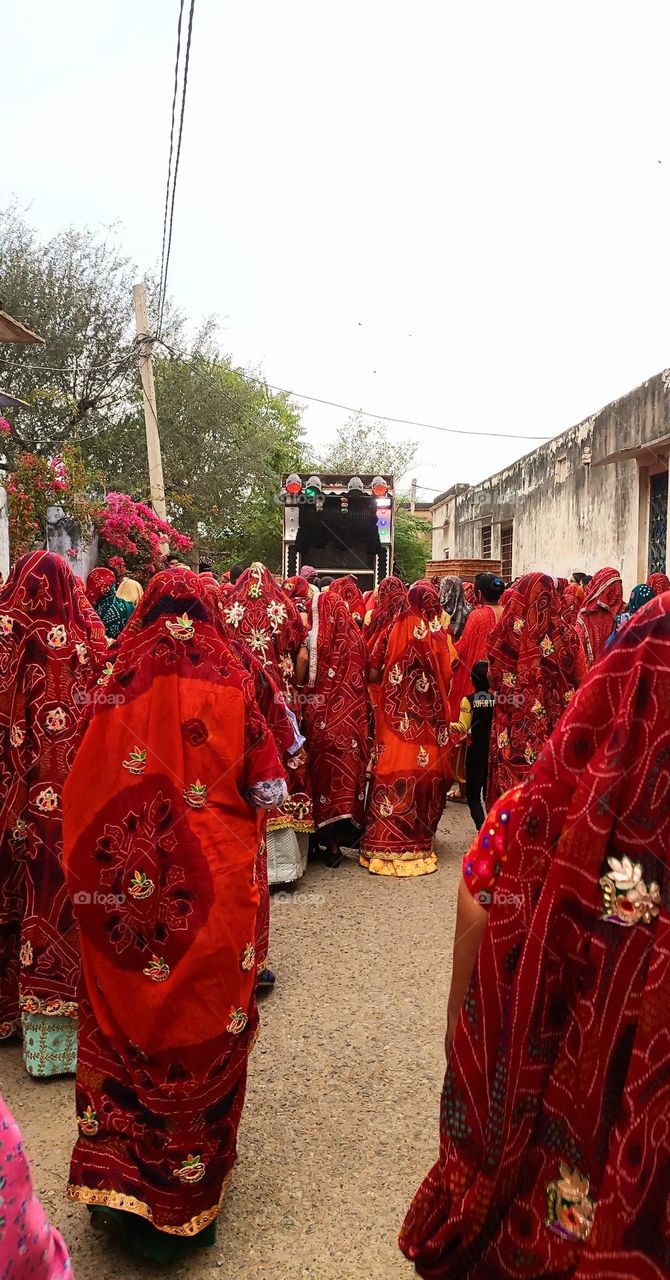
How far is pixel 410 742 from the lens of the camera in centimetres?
594

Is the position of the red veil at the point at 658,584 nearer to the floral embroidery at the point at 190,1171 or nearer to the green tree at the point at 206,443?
the floral embroidery at the point at 190,1171

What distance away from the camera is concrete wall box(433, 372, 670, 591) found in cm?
1134

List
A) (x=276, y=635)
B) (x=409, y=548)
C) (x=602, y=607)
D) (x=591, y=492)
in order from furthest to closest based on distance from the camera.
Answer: (x=409, y=548) < (x=591, y=492) < (x=602, y=607) < (x=276, y=635)

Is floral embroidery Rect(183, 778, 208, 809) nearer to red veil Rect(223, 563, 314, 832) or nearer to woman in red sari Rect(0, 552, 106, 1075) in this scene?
woman in red sari Rect(0, 552, 106, 1075)

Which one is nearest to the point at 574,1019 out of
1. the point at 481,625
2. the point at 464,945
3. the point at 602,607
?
the point at 464,945

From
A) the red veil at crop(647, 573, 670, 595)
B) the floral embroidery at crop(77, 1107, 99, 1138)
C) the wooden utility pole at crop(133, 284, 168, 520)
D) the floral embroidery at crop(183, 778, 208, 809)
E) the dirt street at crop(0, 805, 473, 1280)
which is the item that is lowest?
the dirt street at crop(0, 805, 473, 1280)

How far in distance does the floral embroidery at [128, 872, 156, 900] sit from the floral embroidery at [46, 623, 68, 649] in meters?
1.25

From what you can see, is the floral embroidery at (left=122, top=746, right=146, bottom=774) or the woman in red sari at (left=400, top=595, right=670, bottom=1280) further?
the floral embroidery at (left=122, top=746, right=146, bottom=774)

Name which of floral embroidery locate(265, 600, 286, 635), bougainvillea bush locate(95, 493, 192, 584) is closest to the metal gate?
bougainvillea bush locate(95, 493, 192, 584)

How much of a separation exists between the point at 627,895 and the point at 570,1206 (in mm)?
473

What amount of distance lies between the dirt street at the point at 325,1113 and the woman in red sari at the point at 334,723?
1096 millimetres

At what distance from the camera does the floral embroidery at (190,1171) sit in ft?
7.75

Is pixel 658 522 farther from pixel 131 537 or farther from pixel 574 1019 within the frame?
pixel 574 1019

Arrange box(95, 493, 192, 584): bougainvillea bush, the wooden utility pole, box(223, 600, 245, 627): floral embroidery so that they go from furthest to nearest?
the wooden utility pole, box(95, 493, 192, 584): bougainvillea bush, box(223, 600, 245, 627): floral embroidery
